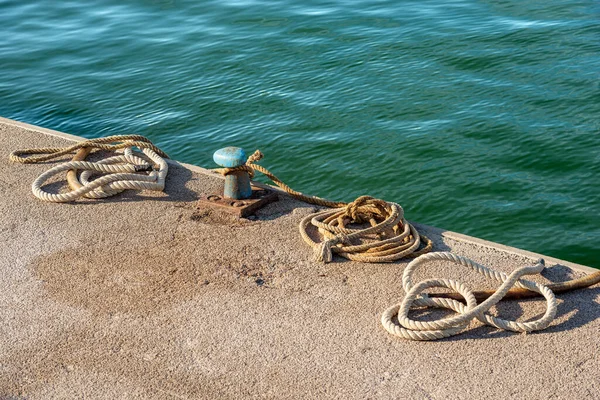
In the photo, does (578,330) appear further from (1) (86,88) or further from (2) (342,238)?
(1) (86,88)

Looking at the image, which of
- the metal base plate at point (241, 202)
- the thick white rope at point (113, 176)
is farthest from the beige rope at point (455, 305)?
the thick white rope at point (113, 176)

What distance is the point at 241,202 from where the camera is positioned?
5906 millimetres

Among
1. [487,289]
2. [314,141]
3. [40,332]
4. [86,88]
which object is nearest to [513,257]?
[487,289]

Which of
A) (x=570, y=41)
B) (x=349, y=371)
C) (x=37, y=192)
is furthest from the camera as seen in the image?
(x=570, y=41)

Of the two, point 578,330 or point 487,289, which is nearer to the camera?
point 578,330

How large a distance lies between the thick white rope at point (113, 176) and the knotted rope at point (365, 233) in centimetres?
76

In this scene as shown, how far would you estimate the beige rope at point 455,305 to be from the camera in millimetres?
4379

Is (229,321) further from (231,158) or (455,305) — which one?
(231,158)

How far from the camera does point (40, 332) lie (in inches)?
184

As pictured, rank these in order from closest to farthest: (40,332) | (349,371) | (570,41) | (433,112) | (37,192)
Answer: (349,371) → (40,332) → (37,192) → (433,112) → (570,41)

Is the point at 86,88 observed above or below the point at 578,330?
below

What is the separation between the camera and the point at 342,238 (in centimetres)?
528

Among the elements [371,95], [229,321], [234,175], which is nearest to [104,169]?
[234,175]

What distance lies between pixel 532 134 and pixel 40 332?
593 centimetres
